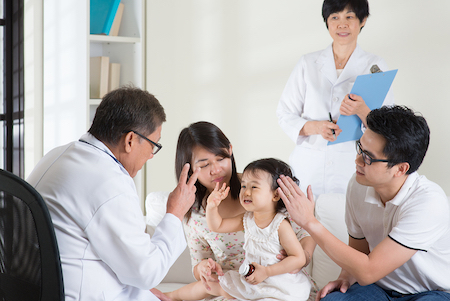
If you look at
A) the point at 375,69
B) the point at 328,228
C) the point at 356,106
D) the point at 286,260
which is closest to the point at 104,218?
the point at 286,260

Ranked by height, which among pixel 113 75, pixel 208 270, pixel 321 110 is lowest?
pixel 208 270

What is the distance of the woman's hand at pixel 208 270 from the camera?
5.46 ft

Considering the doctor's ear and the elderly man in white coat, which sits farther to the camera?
the doctor's ear

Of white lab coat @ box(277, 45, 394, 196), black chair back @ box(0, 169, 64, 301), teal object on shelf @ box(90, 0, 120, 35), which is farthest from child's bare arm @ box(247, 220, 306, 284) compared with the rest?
teal object on shelf @ box(90, 0, 120, 35)

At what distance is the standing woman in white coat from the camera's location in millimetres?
2252

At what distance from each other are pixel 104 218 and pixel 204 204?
0.74 meters

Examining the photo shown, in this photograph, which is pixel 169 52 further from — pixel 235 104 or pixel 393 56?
pixel 393 56

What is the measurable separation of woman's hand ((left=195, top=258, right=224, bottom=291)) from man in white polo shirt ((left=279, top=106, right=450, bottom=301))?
403 mm

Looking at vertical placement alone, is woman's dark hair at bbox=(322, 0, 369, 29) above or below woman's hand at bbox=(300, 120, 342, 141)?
above

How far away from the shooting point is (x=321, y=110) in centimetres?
234

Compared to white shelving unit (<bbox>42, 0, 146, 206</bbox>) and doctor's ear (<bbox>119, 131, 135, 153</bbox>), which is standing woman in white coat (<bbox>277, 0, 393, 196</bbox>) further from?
white shelving unit (<bbox>42, 0, 146, 206</bbox>)

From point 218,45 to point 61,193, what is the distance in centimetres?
237

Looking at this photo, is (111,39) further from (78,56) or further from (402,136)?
(402,136)

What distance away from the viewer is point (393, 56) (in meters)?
2.49
